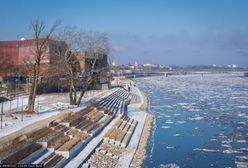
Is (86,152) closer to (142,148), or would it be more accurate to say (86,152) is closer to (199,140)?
(142,148)

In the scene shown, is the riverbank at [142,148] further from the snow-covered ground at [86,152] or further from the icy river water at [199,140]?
the snow-covered ground at [86,152]

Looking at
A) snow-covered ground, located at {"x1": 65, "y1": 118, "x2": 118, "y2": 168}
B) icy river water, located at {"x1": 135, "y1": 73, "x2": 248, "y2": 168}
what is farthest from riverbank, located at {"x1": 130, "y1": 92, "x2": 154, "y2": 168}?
snow-covered ground, located at {"x1": 65, "y1": 118, "x2": 118, "y2": 168}

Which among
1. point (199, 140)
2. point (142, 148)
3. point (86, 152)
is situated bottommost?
point (199, 140)

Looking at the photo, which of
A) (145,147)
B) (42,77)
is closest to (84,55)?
(42,77)

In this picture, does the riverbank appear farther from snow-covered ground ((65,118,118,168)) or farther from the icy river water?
snow-covered ground ((65,118,118,168))

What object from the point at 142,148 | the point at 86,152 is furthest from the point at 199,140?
the point at 86,152

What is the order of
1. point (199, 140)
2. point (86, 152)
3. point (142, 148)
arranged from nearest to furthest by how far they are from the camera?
1. point (86, 152)
2. point (142, 148)
3. point (199, 140)

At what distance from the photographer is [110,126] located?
27.8 m

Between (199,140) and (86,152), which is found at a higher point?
(86,152)

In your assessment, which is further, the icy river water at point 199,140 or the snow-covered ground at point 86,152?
the icy river water at point 199,140

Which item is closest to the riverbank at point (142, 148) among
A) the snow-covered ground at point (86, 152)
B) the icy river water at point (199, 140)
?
the icy river water at point (199, 140)

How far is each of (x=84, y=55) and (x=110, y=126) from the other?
12.8m

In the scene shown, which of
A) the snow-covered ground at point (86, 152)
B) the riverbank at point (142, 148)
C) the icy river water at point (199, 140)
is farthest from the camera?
the icy river water at point (199, 140)

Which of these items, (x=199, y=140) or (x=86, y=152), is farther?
(x=199, y=140)
